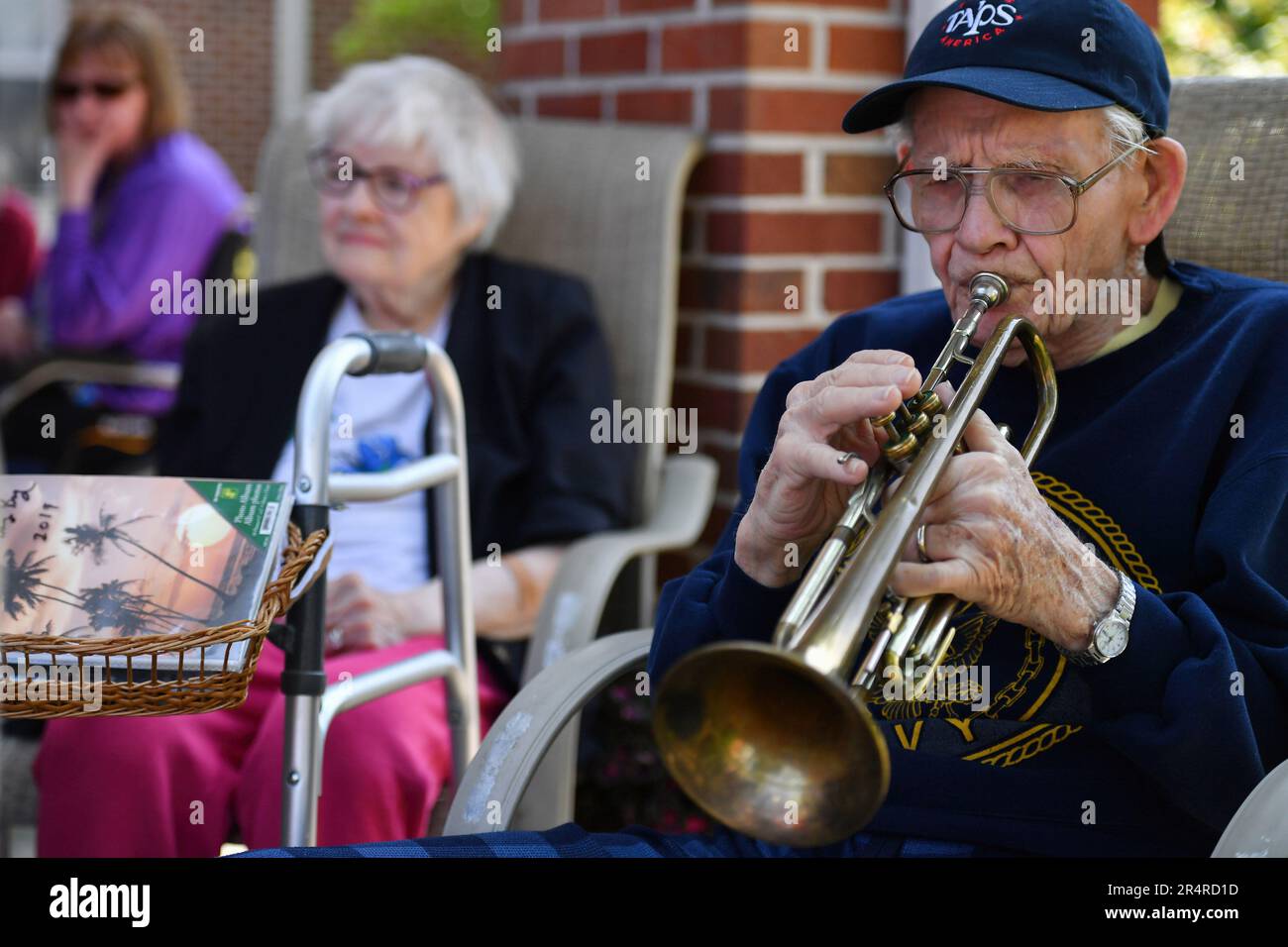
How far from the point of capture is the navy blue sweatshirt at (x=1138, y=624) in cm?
154

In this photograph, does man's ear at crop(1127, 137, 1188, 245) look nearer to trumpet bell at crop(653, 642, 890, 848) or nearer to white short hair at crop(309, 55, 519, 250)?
trumpet bell at crop(653, 642, 890, 848)

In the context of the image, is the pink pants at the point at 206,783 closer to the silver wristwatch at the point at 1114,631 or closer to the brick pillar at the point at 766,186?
the brick pillar at the point at 766,186

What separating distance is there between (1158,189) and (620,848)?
0.91 m

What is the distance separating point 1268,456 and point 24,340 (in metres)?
4.07

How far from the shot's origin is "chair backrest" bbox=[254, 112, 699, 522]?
2.85 metres

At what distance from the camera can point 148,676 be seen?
4.86 feet

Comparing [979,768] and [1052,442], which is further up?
[1052,442]

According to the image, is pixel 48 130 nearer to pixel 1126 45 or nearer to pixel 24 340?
pixel 24 340

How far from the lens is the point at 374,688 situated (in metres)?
2.00

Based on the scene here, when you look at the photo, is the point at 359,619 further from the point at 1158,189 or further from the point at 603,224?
the point at 1158,189

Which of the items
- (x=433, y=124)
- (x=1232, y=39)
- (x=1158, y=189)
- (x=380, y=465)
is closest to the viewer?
(x=1158, y=189)

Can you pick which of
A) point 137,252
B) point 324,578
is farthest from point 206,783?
point 137,252

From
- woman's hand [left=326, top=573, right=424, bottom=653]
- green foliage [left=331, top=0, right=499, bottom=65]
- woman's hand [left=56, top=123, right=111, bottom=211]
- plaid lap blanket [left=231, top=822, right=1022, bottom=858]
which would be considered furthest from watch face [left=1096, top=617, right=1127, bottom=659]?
green foliage [left=331, top=0, right=499, bottom=65]
